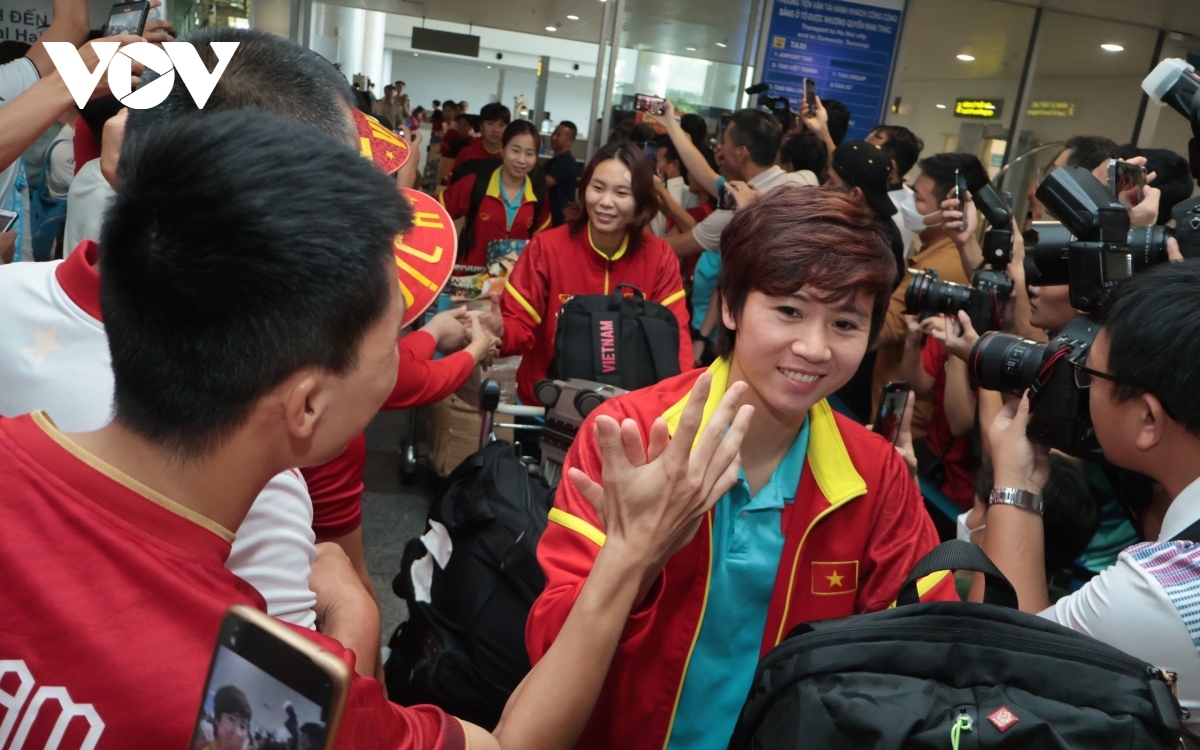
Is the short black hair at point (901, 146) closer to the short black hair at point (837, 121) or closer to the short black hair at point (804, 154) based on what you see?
the short black hair at point (837, 121)

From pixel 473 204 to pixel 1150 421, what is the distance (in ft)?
14.0

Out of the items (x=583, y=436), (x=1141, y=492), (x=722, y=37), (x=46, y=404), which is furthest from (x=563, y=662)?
(x=722, y=37)

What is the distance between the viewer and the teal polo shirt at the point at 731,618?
1.41 metres

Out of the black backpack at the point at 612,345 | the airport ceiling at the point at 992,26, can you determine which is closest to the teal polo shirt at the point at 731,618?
the black backpack at the point at 612,345

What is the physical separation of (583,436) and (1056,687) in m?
0.73

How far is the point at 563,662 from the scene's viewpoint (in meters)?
1.07

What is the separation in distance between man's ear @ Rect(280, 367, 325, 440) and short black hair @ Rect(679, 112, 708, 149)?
5458 mm

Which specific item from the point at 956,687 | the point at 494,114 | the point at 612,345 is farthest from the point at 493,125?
the point at 956,687

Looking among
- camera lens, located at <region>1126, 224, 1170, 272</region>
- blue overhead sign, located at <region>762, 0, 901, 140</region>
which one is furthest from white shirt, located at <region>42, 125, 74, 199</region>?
blue overhead sign, located at <region>762, 0, 901, 140</region>

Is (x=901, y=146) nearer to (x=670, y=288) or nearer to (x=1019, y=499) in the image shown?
(x=670, y=288)

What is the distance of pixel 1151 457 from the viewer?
57.9 inches

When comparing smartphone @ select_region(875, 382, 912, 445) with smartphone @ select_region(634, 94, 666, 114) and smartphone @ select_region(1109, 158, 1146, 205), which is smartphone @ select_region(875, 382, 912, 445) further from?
smartphone @ select_region(634, 94, 666, 114)

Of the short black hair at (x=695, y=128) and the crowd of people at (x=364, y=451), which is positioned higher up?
the short black hair at (x=695, y=128)

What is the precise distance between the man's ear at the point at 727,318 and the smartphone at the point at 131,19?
1.44 metres
